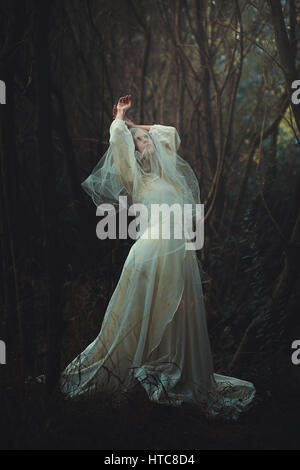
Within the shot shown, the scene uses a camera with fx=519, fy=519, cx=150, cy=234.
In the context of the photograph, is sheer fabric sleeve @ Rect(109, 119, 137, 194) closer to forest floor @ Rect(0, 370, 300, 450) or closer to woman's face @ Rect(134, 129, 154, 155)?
woman's face @ Rect(134, 129, 154, 155)

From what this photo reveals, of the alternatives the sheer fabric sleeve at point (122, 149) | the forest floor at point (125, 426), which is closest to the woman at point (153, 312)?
the sheer fabric sleeve at point (122, 149)

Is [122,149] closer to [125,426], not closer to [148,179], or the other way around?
[148,179]

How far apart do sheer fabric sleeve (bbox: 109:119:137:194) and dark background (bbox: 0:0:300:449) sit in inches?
17.5

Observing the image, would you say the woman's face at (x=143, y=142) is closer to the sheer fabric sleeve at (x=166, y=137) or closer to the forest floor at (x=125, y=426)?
the sheer fabric sleeve at (x=166, y=137)

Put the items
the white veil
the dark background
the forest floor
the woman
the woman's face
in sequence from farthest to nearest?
the woman's face < the white veil < the woman < the dark background < the forest floor

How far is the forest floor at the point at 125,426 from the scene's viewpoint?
266 cm

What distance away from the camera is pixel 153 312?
129 inches

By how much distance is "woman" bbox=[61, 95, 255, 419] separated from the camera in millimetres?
3184

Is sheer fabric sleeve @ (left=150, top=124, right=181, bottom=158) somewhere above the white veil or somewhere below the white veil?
above

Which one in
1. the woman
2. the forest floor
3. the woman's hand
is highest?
the woman's hand

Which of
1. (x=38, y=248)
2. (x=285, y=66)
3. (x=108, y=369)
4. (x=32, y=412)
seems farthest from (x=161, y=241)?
(x=38, y=248)

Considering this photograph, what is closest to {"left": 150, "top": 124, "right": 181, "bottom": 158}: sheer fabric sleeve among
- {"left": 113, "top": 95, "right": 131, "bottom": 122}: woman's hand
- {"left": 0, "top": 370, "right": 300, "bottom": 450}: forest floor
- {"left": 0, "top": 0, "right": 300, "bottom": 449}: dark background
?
{"left": 113, "top": 95, "right": 131, "bottom": 122}: woman's hand

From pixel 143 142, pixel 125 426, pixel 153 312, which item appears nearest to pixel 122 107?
pixel 143 142
